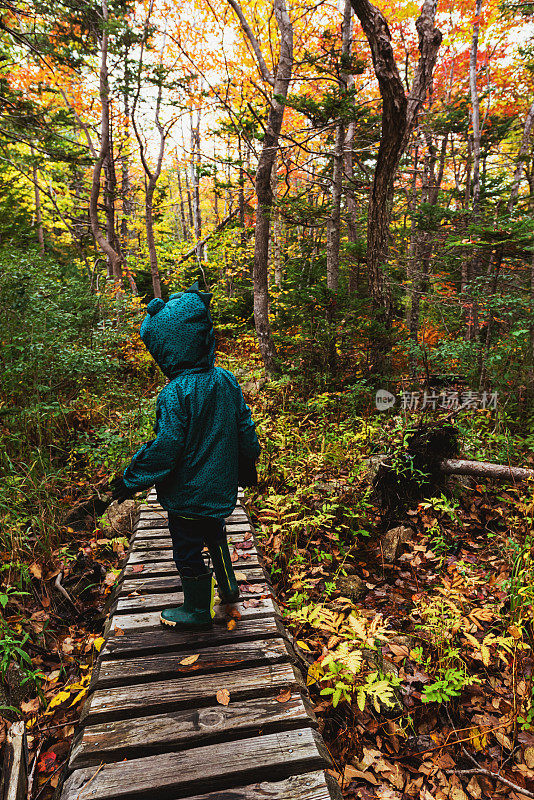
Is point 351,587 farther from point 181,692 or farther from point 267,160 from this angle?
point 267,160

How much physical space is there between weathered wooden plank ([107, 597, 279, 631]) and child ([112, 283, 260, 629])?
0.28m

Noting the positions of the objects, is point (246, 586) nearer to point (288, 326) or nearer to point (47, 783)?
point (47, 783)

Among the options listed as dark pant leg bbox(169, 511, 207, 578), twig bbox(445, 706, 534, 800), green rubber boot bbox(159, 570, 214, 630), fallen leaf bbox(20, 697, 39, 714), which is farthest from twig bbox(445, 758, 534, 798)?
fallen leaf bbox(20, 697, 39, 714)

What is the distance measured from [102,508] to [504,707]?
486 centimetres

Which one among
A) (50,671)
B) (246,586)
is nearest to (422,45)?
(246,586)

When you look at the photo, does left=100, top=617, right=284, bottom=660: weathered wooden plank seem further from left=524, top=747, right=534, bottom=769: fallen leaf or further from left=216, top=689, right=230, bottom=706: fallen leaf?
left=524, top=747, right=534, bottom=769: fallen leaf

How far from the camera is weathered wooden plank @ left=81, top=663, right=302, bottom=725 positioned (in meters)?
2.19

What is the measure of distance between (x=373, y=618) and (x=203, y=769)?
6.49ft

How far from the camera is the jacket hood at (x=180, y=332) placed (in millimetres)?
2521

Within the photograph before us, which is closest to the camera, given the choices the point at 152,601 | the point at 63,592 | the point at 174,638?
the point at 174,638

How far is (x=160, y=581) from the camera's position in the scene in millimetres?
3414

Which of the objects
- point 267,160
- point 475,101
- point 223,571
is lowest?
point 223,571

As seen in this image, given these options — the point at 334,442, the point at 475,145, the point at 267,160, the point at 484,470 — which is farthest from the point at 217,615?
the point at 475,145

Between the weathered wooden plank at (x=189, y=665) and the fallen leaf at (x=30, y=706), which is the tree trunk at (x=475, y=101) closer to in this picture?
the weathered wooden plank at (x=189, y=665)
